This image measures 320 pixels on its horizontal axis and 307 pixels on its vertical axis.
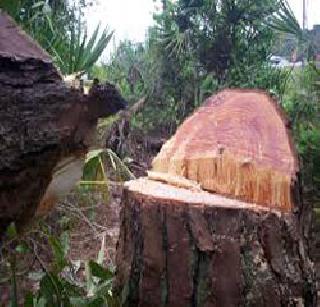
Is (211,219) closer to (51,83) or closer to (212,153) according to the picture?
(212,153)

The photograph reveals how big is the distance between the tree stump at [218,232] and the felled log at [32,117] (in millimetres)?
246

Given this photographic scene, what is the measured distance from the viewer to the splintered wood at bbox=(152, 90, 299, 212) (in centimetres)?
142

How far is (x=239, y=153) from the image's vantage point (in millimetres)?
1480

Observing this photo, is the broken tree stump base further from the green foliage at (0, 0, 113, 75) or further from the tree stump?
the green foliage at (0, 0, 113, 75)

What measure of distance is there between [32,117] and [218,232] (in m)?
0.49

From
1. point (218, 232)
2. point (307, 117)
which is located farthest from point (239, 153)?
point (307, 117)

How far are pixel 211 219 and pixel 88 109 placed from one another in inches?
15.0

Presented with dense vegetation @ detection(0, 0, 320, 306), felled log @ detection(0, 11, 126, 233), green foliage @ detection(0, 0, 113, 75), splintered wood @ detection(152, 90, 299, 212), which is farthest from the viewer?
dense vegetation @ detection(0, 0, 320, 306)

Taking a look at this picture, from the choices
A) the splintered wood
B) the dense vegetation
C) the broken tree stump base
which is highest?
the dense vegetation

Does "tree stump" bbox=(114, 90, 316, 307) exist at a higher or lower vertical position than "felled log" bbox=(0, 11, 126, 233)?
lower

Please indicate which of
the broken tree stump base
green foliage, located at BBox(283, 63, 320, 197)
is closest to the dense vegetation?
green foliage, located at BBox(283, 63, 320, 197)

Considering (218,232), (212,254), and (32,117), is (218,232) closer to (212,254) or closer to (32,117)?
(212,254)

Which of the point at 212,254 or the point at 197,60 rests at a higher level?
the point at 197,60

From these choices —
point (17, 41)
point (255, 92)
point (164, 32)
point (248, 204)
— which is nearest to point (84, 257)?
point (255, 92)
